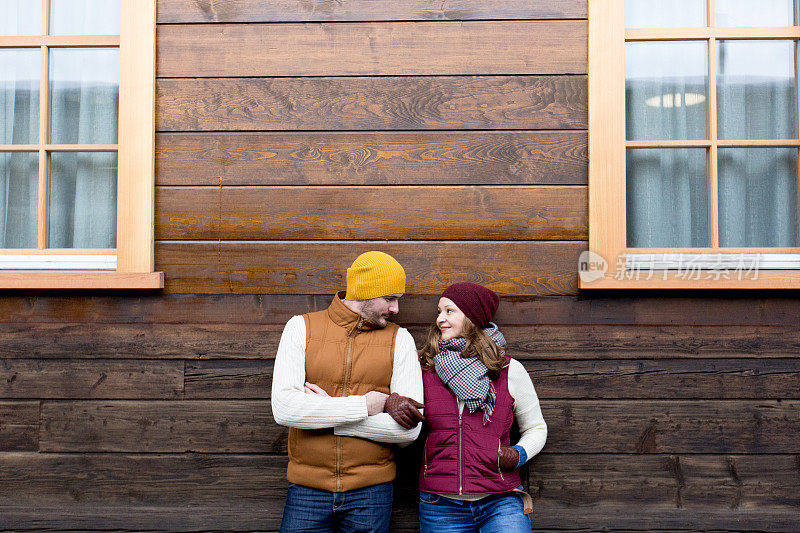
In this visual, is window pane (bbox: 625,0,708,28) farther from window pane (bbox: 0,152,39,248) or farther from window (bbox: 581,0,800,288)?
window pane (bbox: 0,152,39,248)

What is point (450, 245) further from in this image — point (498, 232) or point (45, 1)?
point (45, 1)

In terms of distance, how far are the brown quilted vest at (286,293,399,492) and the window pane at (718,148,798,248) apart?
1505mm

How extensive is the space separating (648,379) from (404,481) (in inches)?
40.6

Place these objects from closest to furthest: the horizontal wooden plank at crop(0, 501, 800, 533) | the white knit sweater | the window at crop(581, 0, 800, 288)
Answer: the white knit sweater → the horizontal wooden plank at crop(0, 501, 800, 533) → the window at crop(581, 0, 800, 288)

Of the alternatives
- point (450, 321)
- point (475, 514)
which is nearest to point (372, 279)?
point (450, 321)

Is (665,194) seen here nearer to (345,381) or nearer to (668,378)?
(668,378)

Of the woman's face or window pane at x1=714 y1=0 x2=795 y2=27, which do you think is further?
window pane at x1=714 y1=0 x2=795 y2=27

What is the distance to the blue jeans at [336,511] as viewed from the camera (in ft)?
6.63

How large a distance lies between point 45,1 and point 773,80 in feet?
9.79

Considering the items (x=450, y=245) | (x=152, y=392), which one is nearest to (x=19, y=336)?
(x=152, y=392)

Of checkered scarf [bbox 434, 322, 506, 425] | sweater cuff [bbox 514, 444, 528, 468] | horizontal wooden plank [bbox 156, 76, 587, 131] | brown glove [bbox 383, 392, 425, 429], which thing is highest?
horizontal wooden plank [bbox 156, 76, 587, 131]

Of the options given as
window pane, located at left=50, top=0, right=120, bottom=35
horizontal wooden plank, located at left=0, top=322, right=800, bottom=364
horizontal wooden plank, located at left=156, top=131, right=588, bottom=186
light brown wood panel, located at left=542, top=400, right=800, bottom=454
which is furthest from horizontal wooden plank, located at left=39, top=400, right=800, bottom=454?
window pane, located at left=50, top=0, right=120, bottom=35

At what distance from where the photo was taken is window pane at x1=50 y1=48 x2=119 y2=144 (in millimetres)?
2557

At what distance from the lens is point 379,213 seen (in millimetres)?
2441
